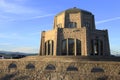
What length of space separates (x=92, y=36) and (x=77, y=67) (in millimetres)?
12415

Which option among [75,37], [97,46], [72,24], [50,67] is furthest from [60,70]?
[72,24]

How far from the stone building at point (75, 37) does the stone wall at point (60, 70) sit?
23.2ft

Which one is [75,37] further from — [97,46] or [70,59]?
[70,59]

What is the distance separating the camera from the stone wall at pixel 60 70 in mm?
36719

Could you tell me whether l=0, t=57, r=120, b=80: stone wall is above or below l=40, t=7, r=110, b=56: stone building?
below

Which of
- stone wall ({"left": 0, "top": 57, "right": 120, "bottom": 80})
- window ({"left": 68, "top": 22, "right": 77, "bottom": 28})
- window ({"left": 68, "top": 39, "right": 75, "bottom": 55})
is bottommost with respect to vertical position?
stone wall ({"left": 0, "top": 57, "right": 120, "bottom": 80})

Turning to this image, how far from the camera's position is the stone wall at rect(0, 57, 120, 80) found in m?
36.7

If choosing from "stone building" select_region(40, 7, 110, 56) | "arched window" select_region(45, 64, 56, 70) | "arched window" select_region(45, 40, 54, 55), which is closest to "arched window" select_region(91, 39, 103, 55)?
"stone building" select_region(40, 7, 110, 56)

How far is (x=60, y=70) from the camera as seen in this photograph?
1490 inches

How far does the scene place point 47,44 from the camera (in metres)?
52.2

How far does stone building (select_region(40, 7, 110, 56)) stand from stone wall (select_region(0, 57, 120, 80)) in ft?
23.2

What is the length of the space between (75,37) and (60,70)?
11.7 meters

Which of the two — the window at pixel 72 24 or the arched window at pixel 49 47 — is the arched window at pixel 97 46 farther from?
the arched window at pixel 49 47

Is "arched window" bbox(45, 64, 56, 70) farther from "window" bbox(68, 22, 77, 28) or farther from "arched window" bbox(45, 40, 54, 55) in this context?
"window" bbox(68, 22, 77, 28)
